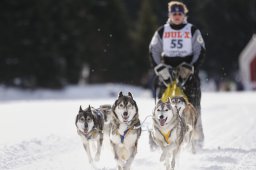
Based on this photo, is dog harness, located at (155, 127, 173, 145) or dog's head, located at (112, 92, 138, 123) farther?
dog harness, located at (155, 127, 173, 145)

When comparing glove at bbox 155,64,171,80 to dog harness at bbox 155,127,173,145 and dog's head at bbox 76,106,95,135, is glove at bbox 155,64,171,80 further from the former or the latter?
dog harness at bbox 155,127,173,145

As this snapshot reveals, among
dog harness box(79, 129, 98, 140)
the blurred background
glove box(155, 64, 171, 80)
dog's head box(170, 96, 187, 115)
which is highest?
the blurred background

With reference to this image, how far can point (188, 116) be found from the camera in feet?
27.9

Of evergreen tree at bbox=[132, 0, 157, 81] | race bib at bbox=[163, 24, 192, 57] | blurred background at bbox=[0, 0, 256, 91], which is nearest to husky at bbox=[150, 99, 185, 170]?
race bib at bbox=[163, 24, 192, 57]

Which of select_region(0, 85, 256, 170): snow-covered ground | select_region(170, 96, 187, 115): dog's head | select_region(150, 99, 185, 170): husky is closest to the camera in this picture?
select_region(150, 99, 185, 170): husky

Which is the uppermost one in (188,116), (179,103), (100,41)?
(100,41)

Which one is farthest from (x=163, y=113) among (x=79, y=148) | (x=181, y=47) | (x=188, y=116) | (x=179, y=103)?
(x=79, y=148)

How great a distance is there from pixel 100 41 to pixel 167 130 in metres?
45.3

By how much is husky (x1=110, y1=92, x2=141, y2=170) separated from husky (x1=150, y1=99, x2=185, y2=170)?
0.27 metres

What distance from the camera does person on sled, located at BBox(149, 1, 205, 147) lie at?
944 centimetres

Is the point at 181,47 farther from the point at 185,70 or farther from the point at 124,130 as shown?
the point at 124,130

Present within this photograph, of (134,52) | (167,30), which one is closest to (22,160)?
(167,30)

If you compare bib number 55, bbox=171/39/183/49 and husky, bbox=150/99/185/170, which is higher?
bib number 55, bbox=171/39/183/49

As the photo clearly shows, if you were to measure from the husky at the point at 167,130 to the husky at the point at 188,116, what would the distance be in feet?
1.79
